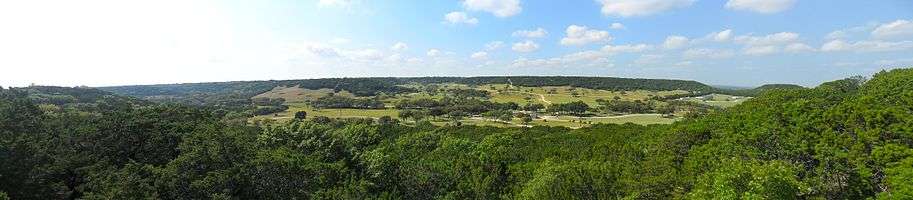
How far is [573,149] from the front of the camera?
75.2 m

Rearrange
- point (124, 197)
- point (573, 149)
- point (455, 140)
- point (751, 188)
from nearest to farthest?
point (751, 188), point (124, 197), point (573, 149), point (455, 140)

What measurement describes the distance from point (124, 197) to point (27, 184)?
9.34 m

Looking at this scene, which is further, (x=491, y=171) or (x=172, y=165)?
(x=491, y=171)

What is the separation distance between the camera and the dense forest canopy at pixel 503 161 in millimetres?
37781

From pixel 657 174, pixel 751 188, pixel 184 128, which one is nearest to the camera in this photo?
pixel 751 188

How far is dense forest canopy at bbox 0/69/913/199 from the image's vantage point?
3778 cm

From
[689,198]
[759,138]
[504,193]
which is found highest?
[759,138]

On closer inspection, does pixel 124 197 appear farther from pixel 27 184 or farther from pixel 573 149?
pixel 573 149

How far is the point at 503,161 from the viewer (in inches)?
2916

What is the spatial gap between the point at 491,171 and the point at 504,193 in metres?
4.32

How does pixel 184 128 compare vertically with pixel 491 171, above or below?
above

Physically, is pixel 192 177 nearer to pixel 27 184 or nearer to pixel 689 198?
pixel 27 184

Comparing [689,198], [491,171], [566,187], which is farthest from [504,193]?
[689,198]

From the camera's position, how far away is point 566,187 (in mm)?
54438
